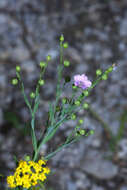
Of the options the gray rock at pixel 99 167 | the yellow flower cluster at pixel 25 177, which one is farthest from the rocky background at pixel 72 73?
the yellow flower cluster at pixel 25 177

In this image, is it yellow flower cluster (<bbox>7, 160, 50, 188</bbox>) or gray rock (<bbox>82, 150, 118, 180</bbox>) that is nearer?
yellow flower cluster (<bbox>7, 160, 50, 188</bbox>)

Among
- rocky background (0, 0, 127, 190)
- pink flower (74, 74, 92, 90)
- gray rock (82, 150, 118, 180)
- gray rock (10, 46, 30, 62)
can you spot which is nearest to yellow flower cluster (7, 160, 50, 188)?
pink flower (74, 74, 92, 90)

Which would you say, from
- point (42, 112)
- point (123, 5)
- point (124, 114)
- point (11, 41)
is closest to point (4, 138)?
point (42, 112)

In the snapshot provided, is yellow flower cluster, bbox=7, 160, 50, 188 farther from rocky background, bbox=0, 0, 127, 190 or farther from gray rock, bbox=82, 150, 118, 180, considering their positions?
gray rock, bbox=82, 150, 118, 180

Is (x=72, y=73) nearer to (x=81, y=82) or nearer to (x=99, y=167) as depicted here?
(x=99, y=167)

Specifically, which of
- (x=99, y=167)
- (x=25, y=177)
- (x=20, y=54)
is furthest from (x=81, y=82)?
(x=20, y=54)

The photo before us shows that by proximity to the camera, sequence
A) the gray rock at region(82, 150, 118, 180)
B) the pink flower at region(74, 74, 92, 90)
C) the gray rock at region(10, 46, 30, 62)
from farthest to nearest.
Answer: the gray rock at region(10, 46, 30, 62), the gray rock at region(82, 150, 118, 180), the pink flower at region(74, 74, 92, 90)

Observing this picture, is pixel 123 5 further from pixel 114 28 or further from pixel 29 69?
pixel 29 69

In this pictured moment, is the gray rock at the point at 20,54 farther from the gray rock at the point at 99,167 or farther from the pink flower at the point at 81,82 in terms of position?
the pink flower at the point at 81,82
